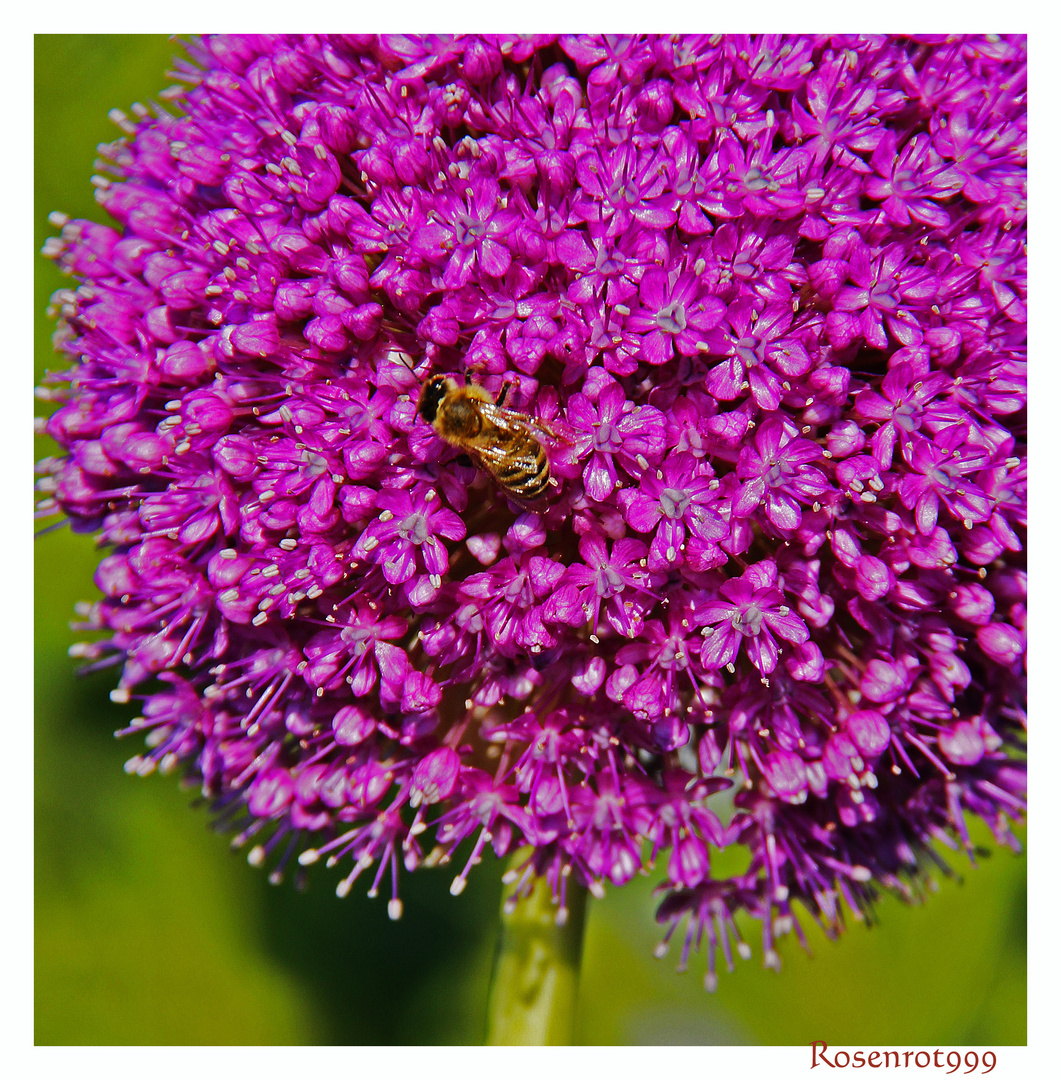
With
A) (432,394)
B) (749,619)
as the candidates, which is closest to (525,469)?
(432,394)

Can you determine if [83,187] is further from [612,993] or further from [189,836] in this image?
[612,993]

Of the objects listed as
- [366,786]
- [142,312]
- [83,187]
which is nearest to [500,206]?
[142,312]

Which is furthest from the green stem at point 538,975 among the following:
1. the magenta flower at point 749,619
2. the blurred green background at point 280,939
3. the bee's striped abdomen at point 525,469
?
the bee's striped abdomen at point 525,469

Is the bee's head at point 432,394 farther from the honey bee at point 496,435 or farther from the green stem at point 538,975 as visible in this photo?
the green stem at point 538,975

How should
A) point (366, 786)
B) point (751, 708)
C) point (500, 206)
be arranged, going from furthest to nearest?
point (366, 786) → point (751, 708) → point (500, 206)

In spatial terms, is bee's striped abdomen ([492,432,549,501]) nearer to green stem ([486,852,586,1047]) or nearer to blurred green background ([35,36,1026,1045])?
green stem ([486,852,586,1047])

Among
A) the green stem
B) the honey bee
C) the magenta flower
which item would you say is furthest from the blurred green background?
the honey bee
